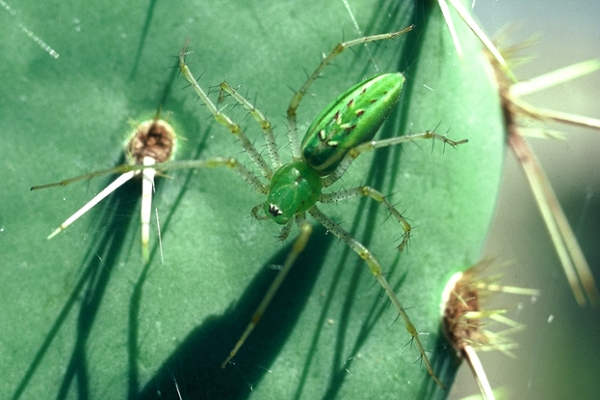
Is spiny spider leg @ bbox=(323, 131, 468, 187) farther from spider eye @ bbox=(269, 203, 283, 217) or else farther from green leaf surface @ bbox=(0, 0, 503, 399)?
spider eye @ bbox=(269, 203, 283, 217)

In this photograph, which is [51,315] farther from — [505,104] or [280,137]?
[505,104]

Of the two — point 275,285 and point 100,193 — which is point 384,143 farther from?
point 100,193

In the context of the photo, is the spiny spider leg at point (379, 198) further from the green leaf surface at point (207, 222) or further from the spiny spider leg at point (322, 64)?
the spiny spider leg at point (322, 64)

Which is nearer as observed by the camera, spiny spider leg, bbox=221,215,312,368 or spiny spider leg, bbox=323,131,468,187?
spiny spider leg, bbox=221,215,312,368

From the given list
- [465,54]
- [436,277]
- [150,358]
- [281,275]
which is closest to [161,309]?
[150,358]

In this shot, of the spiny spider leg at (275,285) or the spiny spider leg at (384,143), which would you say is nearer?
the spiny spider leg at (275,285)

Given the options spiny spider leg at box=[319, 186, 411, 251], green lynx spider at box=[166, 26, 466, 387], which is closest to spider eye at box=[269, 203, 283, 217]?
green lynx spider at box=[166, 26, 466, 387]

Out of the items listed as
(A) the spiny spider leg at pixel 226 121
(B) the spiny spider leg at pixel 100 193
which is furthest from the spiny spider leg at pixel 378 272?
(B) the spiny spider leg at pixel 100 193

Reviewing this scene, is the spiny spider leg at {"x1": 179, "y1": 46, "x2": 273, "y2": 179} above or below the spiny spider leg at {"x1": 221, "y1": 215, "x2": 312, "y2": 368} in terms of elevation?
above
